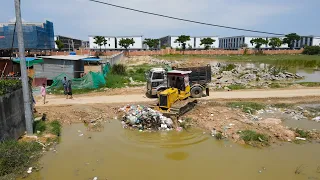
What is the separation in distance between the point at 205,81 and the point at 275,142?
7563 mm

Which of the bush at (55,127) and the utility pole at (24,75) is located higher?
the utility pole at (24,75)

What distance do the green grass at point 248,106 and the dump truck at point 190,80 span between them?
230 centimetres

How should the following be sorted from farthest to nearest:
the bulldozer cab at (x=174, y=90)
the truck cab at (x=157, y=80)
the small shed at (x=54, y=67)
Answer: the small shed at (x=54, y=67)
the truck cab at (x=157, y=80)
the bulldozer cab at (x=174, y=90)

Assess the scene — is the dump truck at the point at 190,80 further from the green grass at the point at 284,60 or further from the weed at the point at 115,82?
the green grass at the point at 284,60

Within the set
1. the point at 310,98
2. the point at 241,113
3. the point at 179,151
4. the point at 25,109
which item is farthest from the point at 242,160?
the point at 310,98

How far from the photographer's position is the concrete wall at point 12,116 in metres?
8.05

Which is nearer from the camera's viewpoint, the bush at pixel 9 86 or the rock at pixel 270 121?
the bush at pixel 9 86

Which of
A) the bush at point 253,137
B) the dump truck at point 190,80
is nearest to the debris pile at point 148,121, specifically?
the bush at point 253,137

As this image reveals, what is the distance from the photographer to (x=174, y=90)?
40.8 ft

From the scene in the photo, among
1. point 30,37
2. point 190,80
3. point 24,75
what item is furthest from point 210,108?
point 30,37

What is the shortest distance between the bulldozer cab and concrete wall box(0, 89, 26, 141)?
19.7 feet

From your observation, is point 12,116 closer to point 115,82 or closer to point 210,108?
point 210,108

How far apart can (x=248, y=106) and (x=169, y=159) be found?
7.72 meters

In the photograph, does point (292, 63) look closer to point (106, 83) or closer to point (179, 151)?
point (106, 83)
